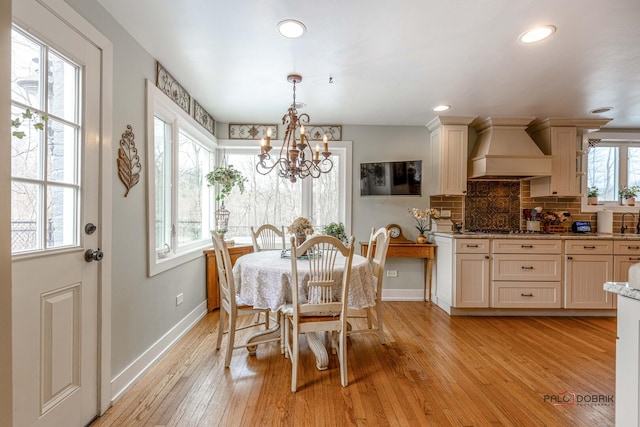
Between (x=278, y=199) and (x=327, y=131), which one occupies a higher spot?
(x=327, y=131)

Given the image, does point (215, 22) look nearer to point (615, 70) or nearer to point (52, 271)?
point (52, 271)

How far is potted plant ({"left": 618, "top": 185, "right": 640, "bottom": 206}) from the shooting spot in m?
3.76

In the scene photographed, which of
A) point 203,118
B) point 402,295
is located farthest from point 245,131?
point 402,295

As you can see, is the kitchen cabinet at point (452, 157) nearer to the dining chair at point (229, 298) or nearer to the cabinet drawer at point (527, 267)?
the cabinet drawer at point (527, 267)

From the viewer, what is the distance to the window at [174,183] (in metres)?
2.22

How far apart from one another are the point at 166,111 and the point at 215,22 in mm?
1044

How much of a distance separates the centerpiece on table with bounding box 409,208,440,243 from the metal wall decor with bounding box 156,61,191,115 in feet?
9.57

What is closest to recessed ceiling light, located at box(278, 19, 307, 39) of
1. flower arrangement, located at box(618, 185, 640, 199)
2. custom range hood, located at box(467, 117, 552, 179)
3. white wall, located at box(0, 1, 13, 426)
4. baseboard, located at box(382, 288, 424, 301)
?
white wall, located at box(0, 1, 13, 426)

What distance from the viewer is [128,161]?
1.91 meters

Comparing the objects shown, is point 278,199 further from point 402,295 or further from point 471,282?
point 471,282

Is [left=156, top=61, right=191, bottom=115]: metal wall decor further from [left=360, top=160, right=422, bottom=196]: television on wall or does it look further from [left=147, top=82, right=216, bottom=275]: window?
[left=360, top=160, right=422, bottom=196]: television on wall

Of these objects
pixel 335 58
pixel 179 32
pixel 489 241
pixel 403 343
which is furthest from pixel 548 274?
pixel 179 32

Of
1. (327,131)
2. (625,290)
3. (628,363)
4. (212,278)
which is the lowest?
(212,278)

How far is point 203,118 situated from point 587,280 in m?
4.77
